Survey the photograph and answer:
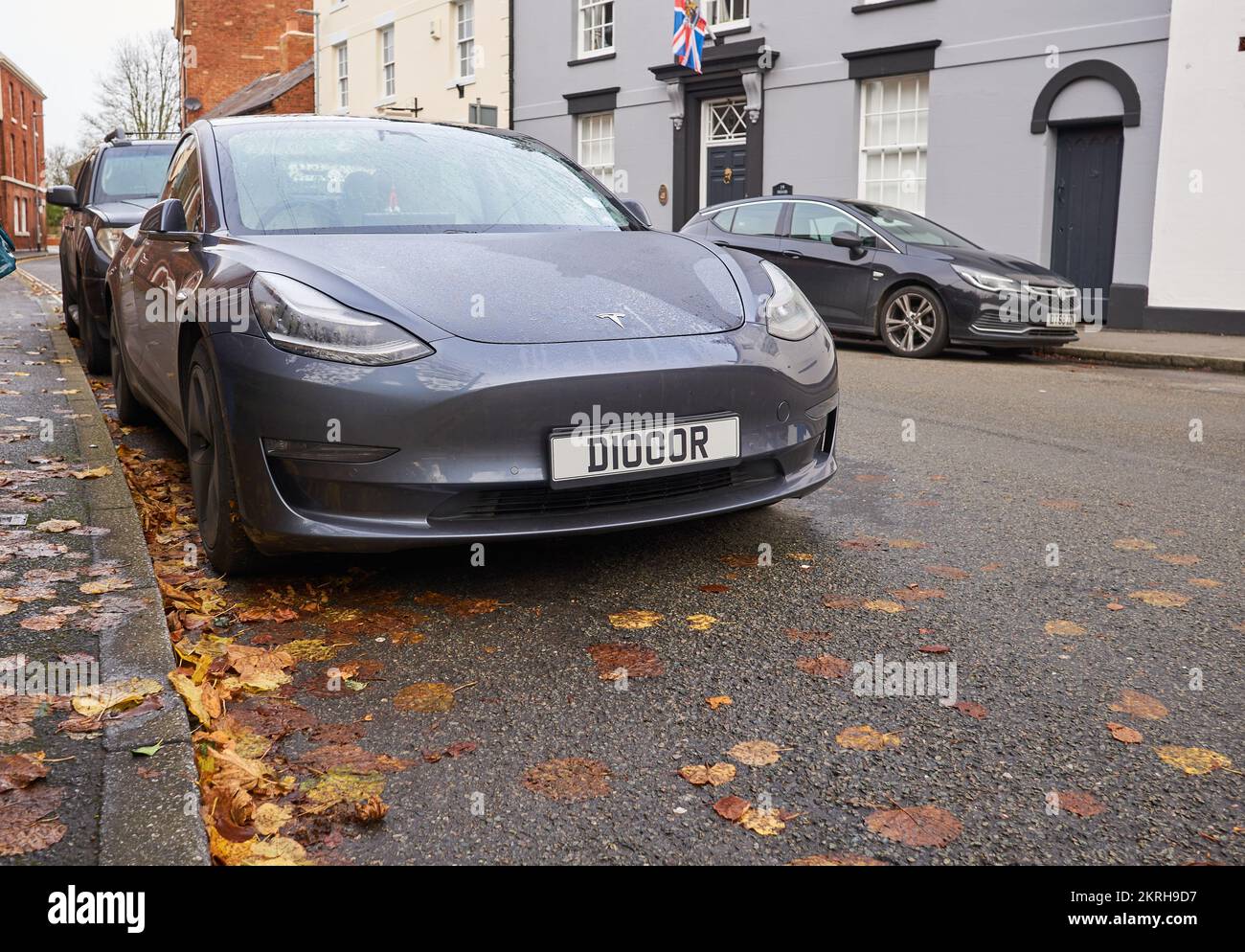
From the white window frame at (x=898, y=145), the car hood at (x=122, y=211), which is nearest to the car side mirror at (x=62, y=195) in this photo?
the car hood at (x=122, y=211)

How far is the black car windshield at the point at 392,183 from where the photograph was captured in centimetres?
416

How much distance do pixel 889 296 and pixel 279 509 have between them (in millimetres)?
9513

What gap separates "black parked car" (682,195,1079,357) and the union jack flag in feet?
22.1

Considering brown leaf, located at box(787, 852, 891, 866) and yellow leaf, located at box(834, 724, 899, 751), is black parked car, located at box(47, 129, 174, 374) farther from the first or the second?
brown leaf, located at box(787, 852, 891, 866)

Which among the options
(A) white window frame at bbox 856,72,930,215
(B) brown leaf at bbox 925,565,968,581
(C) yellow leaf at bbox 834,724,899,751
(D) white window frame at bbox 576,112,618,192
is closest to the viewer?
(C) yellow leaf at bbox 834,724,899,751

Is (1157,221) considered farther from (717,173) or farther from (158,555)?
(158,555)

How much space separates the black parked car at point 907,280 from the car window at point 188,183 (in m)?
7.65

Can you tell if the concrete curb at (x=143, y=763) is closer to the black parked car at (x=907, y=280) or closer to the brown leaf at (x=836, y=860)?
the brown leaf at (x=836, y=860)

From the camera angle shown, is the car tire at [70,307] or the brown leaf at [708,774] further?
the car tire at [70,307]

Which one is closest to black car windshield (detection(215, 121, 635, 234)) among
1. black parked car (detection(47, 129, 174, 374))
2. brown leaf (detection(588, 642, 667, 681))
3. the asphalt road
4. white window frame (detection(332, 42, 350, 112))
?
the asphalt road

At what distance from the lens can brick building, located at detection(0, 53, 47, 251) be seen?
6003 cm

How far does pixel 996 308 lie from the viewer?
1127 cm

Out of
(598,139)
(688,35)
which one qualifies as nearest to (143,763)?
(688,35)
